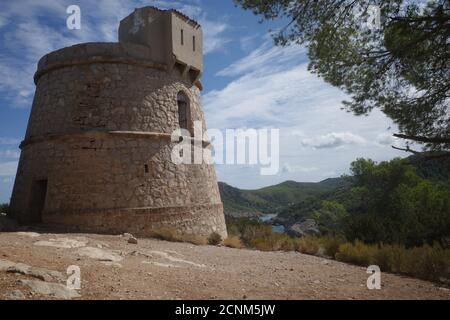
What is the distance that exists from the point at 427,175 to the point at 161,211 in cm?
2734

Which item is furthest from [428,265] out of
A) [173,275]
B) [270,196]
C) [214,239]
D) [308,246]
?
[270,196]

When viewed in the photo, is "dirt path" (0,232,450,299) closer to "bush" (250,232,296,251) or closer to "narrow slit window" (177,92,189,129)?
Answer: "bush" (250,232,296,251)

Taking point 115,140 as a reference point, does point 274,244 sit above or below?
below

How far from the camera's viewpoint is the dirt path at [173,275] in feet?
14.0

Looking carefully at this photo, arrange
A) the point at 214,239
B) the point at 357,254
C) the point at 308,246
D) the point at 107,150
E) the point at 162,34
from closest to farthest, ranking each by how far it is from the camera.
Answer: the point at 357,254 < the point at 308,246 < the point at 107,150 < the point at 214,239 < the point at 162,34

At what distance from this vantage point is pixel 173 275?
5555 millimetres

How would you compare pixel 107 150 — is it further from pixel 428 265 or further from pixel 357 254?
pixel 428 265

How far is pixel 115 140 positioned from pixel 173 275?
623 centimetres

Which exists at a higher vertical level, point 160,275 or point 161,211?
point 161,211

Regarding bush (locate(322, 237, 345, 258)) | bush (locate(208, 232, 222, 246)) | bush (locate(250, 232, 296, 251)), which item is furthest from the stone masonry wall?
bush (locate(322, 237, 345, 258))
